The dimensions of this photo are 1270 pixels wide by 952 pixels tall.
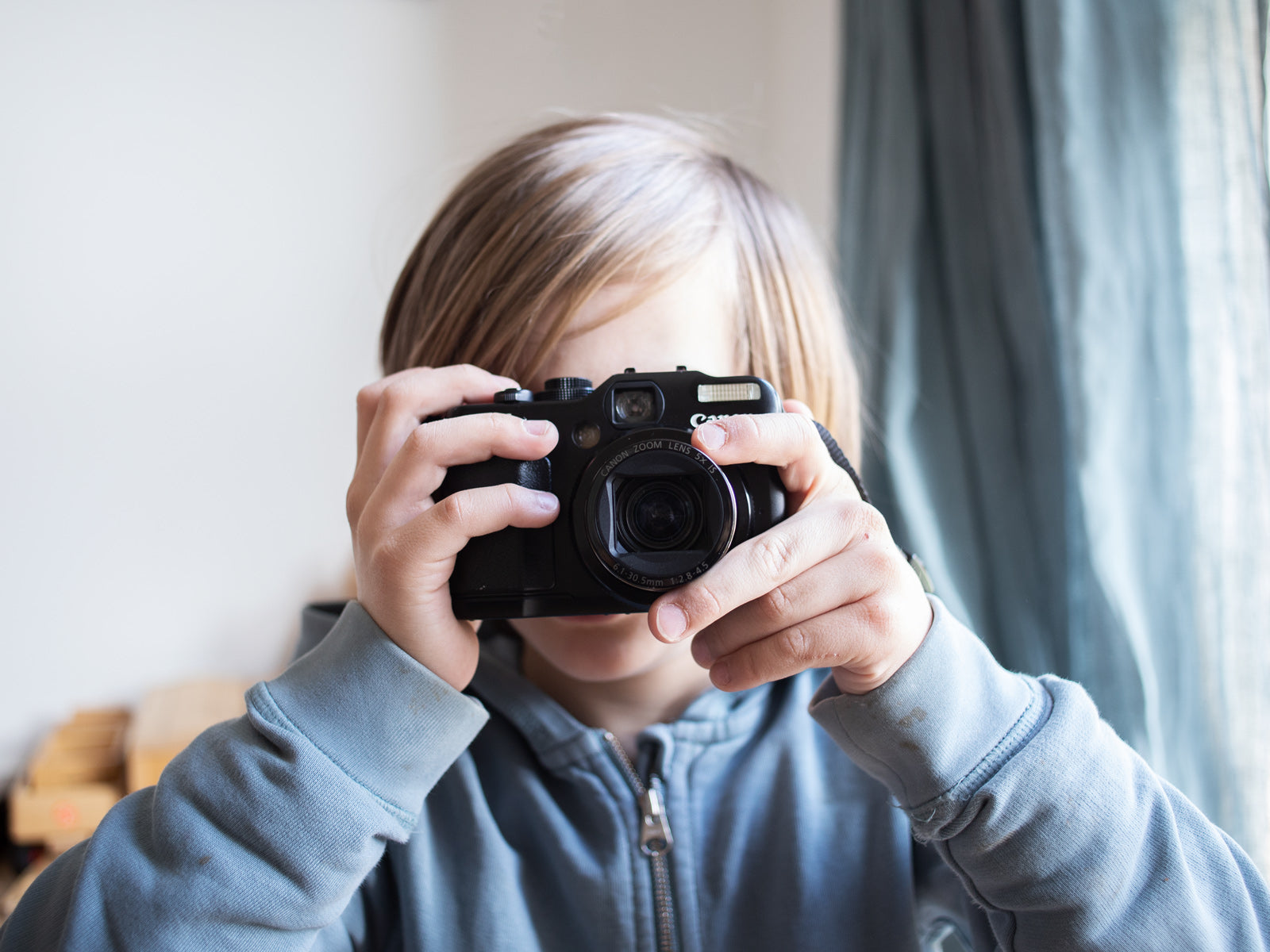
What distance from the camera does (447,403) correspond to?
1.95 ft

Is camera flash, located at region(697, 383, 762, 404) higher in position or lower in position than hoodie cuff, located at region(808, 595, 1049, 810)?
higher

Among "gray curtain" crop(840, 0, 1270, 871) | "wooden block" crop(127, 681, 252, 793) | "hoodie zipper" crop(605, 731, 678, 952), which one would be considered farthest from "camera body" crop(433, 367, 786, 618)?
"wooden block" crop(127, 681, 252, 793)

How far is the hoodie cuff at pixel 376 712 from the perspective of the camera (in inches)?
21.0

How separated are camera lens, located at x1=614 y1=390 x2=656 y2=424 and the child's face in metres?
0.11

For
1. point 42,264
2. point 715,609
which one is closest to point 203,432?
point 42,264

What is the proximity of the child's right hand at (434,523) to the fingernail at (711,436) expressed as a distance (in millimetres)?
90

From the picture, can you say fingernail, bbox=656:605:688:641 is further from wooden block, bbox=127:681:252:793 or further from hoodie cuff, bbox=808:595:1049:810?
wooden block, bbox=127:681:252:793

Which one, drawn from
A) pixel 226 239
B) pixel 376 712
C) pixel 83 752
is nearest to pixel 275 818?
pixel 376 712

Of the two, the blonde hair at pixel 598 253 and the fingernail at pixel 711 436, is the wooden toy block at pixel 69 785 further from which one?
the fingernail at pixel 711 436

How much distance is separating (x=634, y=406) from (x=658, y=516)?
0.23ft

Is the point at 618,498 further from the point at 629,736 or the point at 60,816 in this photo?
the point at 60,816

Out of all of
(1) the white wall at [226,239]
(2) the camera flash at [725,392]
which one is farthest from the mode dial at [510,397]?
(1) the white wall at [226,239]

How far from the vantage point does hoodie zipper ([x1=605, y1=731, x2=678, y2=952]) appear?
2.10ft

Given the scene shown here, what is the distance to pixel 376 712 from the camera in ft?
1.76
